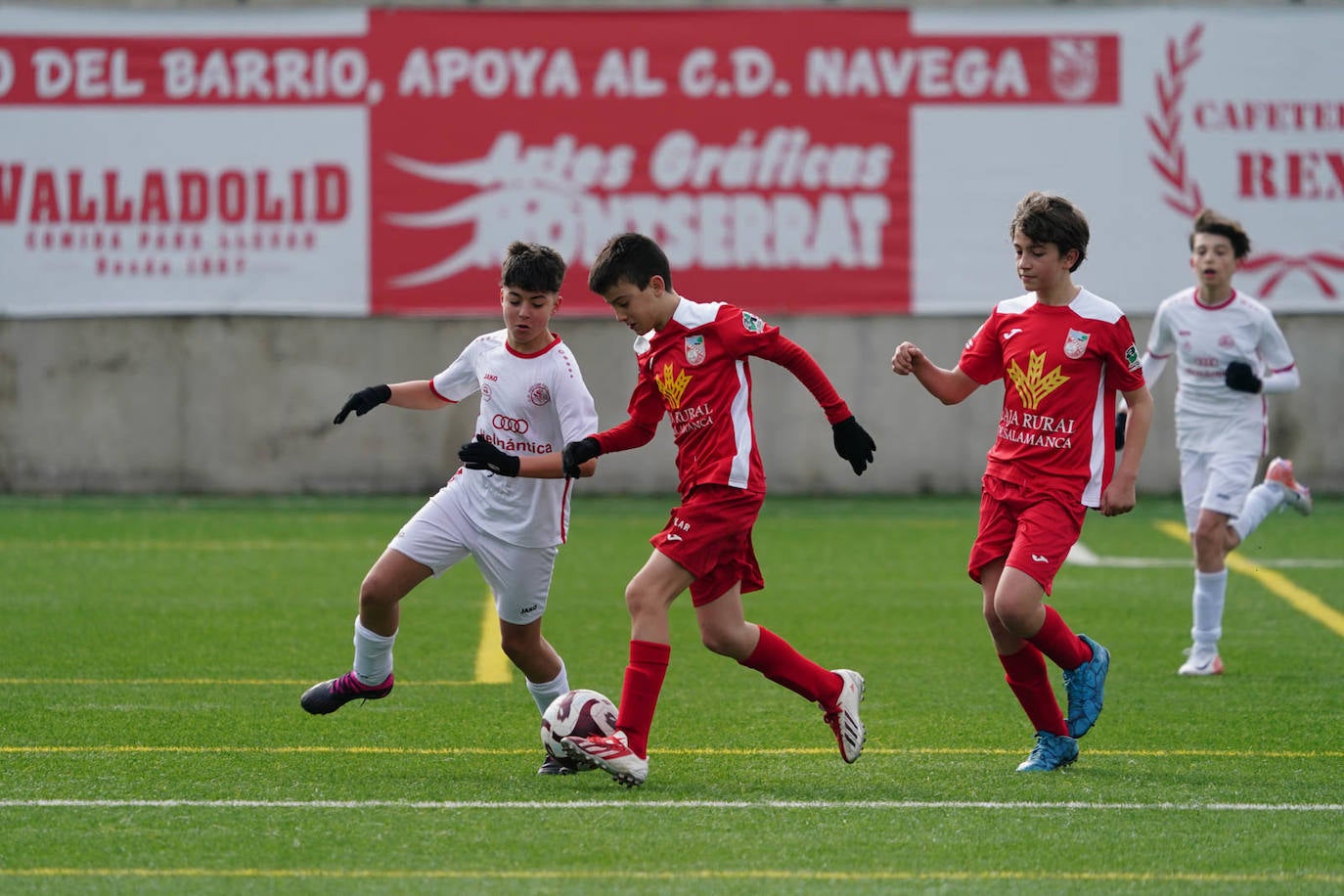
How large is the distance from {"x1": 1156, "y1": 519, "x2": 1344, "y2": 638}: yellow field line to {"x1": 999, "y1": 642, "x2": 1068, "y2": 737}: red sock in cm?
400

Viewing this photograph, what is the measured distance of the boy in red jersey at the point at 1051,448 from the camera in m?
5.94

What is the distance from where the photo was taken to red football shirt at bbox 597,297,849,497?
5.88m

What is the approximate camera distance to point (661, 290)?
5.91m

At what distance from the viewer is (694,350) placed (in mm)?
5883

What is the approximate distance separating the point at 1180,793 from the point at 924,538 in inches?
315

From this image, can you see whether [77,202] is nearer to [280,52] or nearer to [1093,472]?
[280,52]

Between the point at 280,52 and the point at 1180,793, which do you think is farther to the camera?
the point at 280,52

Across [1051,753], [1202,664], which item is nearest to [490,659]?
[1202,664]

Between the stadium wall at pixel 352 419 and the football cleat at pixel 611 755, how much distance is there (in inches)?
412

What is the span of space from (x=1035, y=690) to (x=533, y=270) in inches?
84.7

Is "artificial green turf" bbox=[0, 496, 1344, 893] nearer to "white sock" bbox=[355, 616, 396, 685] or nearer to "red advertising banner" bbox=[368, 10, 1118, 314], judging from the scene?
"white sock" bbox=[355, 616, 396, 685]

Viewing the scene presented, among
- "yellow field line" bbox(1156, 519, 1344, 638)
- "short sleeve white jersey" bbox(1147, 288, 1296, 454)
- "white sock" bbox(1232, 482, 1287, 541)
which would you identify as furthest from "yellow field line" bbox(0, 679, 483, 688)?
"yellow field line" bbox(1156, 519, 1344, 638)

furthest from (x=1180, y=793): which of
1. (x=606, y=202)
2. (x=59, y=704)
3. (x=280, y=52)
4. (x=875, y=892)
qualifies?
(x=280, y=52)

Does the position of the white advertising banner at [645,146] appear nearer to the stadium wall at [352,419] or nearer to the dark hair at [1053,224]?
the stadium wall at [352,419]
